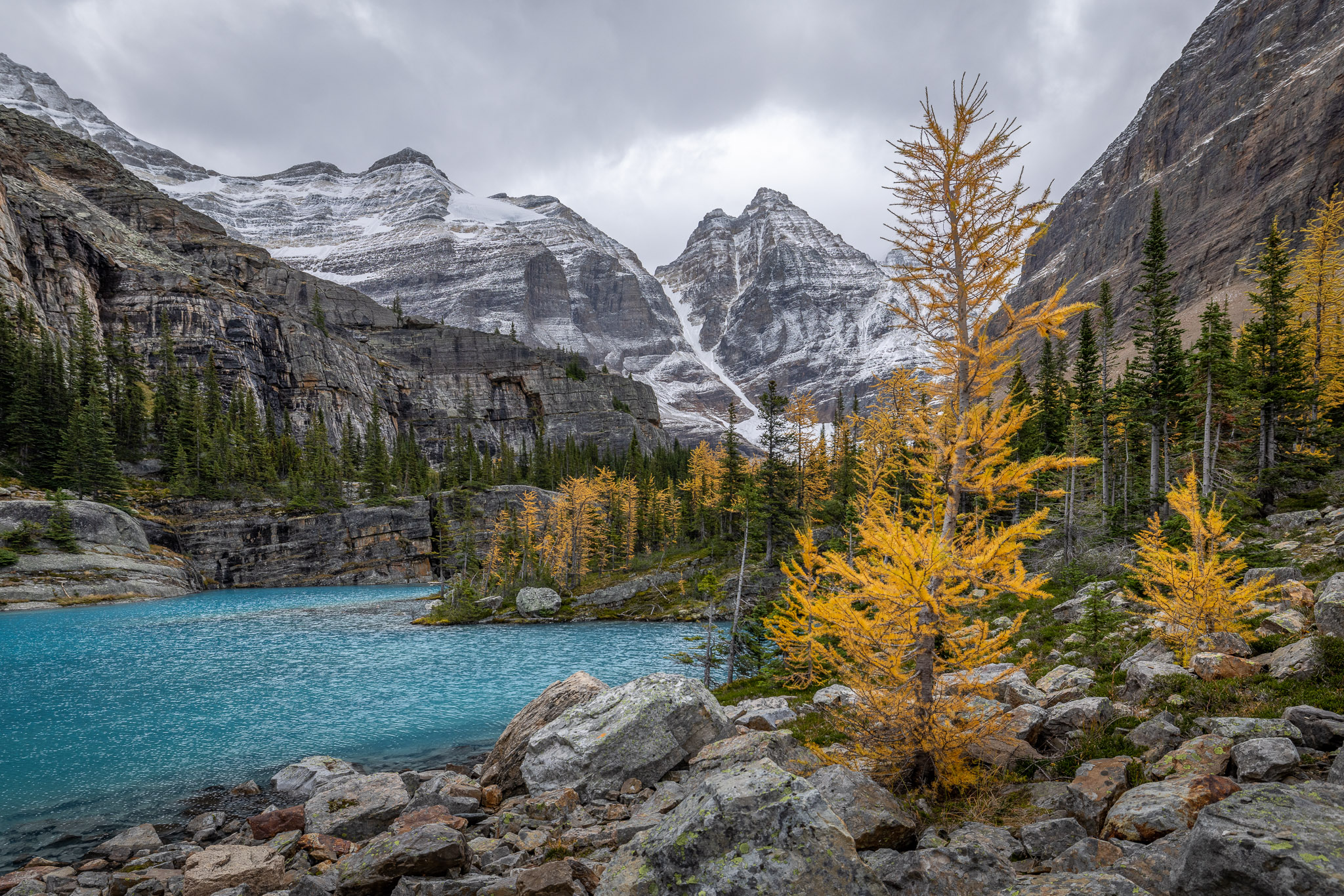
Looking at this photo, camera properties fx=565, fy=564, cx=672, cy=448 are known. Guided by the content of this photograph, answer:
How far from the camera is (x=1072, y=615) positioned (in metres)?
19.8

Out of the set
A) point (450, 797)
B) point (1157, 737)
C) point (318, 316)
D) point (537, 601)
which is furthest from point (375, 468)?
point (1157, 737)

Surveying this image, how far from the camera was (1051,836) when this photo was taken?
5801 millimetres

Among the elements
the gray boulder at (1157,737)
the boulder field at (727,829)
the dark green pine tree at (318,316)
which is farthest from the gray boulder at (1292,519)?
the dark green pine tree at (318,316)

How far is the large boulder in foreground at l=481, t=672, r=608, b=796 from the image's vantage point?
12.3m

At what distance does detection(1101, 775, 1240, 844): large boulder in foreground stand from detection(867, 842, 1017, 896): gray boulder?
125 centimetres

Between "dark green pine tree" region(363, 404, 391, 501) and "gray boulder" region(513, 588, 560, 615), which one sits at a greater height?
"dark green pine tree" region(363, 404, 391, 501)

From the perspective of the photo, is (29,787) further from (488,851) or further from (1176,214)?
(1176,214)

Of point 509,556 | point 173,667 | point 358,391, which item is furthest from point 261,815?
point 358,391

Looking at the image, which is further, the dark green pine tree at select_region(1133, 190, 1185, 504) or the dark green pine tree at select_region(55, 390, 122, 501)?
the dark green pine tree at select_region(55, 390, 122, 501)

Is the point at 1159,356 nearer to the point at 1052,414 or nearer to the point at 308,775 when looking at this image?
the point at 1052,414

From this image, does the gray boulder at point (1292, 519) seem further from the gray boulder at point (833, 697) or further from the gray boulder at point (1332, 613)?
the gray boulder at point (833, 697)

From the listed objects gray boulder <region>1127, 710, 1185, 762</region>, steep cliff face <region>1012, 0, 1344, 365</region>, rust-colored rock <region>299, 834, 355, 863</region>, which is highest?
steep cliff face <region>1012, 0, 1344, 365</region>

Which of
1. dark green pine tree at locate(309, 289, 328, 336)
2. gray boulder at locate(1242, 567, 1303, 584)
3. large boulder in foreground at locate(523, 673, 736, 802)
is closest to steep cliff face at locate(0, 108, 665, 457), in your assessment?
dark green pine tree at locate(309, 289, 328, 336)

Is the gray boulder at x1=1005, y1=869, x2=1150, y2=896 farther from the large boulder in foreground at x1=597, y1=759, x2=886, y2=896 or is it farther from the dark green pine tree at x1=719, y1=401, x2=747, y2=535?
the dark green pine tree at x1=719, y1=401, x2=747, y2=535
